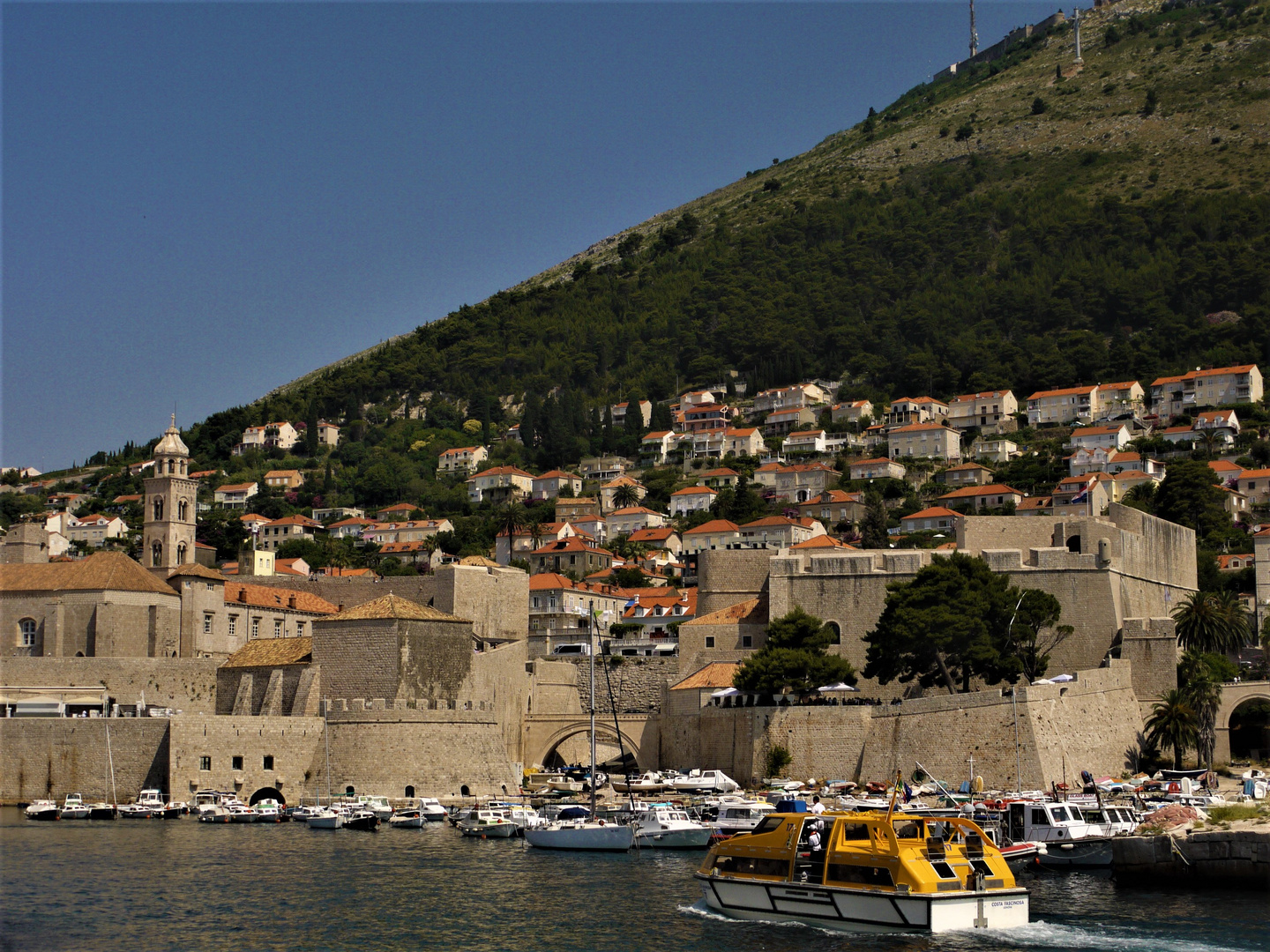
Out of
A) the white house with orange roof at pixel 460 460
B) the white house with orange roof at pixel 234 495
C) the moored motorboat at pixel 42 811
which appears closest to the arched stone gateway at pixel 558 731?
the moored motorboat at pixel 42 811

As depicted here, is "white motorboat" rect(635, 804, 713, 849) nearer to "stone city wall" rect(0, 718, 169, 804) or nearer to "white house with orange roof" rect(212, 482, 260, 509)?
"stone city wall" rect(0, 718, 169, 804)

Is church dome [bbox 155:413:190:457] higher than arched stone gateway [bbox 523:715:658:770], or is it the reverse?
church dome [bbox 155:413:190:457]

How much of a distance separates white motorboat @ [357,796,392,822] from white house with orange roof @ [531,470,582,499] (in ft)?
272

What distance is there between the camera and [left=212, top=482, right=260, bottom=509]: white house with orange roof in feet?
438

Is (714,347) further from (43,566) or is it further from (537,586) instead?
(43,566)

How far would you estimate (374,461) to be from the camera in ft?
479

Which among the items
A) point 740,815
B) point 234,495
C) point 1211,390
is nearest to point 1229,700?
point 740,815

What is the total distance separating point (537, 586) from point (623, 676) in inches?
880

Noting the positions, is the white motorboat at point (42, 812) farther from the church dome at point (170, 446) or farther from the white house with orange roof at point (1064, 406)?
the white house with orange roof at point (1064, 406)

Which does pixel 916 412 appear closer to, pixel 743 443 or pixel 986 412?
pixel 986 412

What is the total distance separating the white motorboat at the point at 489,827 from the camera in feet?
140

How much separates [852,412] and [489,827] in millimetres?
97215

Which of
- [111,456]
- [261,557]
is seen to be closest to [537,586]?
[261,557]

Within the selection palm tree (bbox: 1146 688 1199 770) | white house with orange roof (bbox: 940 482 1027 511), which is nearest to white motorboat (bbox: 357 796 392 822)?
palm tree (bbox: 1146 688 1199 770)
